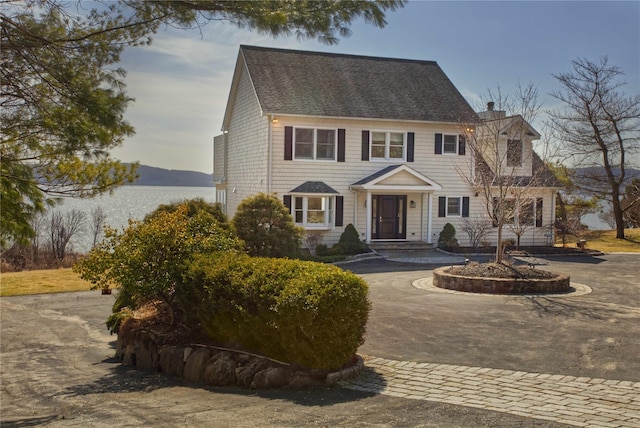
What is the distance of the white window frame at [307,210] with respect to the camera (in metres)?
27.4

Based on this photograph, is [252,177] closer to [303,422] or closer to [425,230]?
[425,230]

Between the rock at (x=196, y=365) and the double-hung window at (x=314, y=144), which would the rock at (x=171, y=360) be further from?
the double-hung window at (x=314, y=144)

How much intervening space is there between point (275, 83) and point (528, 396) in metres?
23.4

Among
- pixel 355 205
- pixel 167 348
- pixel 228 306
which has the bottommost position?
pixel 167 348

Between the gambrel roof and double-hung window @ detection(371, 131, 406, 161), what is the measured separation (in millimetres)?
998

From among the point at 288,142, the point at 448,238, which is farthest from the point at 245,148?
the point at 448,238

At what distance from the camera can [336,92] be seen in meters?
29.2

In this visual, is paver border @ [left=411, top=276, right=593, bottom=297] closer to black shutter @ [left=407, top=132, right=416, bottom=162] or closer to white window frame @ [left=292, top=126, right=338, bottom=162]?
white window frame @ [left=292, top=126, right=338, bottom=162]

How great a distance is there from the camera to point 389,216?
96.4 feet

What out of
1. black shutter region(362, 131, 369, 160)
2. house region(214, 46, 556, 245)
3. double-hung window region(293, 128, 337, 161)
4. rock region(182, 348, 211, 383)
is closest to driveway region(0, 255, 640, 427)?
rock region(182, 348, 211, 383)

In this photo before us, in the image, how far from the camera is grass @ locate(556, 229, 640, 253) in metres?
30.8

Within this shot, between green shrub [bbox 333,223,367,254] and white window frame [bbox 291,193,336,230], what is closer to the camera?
green shrub [bbox 333,223,367,254]

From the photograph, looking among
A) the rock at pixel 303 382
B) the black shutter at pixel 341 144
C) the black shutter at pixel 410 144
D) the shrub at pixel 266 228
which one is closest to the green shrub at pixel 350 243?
the black shutter at pixel 341 144

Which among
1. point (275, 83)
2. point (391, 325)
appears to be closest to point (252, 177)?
point (275, 83)
